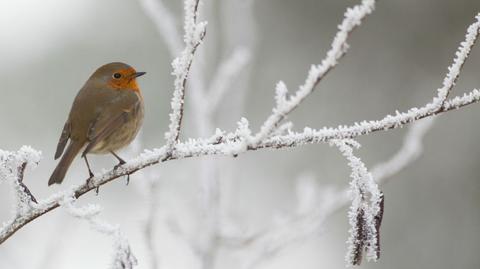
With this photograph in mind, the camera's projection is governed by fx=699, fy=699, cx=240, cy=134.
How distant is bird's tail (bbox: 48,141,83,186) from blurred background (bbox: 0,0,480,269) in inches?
209

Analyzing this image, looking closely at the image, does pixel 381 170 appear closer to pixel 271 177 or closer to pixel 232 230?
pixel 232 230

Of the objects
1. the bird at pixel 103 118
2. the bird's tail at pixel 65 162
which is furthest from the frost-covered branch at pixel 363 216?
the bird at pixel 103 118

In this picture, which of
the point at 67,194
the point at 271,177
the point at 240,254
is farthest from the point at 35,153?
the point at 271,177

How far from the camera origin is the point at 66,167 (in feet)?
9.57

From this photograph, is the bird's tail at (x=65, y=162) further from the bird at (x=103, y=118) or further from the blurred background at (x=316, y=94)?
the blurred background at (x=316, y=94)

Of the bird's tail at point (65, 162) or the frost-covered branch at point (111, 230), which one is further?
the bird's tail at point (65, 162)

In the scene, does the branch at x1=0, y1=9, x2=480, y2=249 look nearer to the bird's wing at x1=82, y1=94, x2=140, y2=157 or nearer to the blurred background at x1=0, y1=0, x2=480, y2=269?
the bird's wing at x1=82, y1=94, x2=140, y2=157

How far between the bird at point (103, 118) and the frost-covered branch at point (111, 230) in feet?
3.49

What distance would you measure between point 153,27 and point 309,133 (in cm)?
929

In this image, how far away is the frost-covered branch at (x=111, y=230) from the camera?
1.66 metres

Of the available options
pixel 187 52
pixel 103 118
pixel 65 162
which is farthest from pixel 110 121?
pixel 187 52

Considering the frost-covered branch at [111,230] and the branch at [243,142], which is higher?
the branch at [243,142]

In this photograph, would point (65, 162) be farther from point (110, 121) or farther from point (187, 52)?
point (187, 52)

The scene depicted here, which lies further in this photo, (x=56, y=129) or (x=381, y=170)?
(x=56, y=129)
